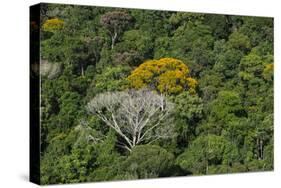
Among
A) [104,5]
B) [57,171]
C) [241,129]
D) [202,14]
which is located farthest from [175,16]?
[57,171]

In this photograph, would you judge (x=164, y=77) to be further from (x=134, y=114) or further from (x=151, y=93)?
(x=134, y=114)

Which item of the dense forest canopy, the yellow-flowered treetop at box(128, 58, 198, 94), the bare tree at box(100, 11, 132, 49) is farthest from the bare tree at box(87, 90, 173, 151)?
the bare tree at box(100, 11, 132, 49)

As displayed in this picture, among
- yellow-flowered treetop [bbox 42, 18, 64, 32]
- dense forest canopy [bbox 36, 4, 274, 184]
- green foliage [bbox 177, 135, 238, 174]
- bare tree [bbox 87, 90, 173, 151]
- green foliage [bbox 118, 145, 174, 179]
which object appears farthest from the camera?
green foliage [bbox 177, 135, 238, 174]

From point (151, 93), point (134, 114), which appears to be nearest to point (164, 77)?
point (151, 93)

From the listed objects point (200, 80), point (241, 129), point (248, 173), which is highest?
point (200, 80)

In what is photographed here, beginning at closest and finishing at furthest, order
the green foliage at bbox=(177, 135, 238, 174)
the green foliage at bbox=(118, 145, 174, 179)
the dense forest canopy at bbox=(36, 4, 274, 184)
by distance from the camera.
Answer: the dense forest canopy at bbox=(36, 4, 274, 184), the green foliage at bbox=(118, 145, 174, 179), the green foliage at bbox=(177, 135, 238, 174)

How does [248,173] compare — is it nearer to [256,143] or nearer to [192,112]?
[256,143]

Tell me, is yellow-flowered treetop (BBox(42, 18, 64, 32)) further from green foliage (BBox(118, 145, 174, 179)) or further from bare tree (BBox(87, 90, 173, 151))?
green foliage (BBox(118, 145, 174, 179))
